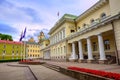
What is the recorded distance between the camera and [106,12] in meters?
19.8

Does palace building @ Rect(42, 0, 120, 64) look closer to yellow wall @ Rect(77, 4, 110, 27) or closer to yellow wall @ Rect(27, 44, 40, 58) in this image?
yellow wall @ Rect(77, 4, 110, 27)

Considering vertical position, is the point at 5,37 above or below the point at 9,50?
above

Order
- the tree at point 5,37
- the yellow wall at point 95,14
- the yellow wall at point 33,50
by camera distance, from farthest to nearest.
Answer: the yellow wall at point 33,50
the tree at point 5,37
the yellow wall at point 95,14

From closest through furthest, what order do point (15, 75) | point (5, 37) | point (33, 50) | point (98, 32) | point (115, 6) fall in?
point (15, 75) < point (115, 6) < point (98, 32) < point (5, 37) < point (33, 50)

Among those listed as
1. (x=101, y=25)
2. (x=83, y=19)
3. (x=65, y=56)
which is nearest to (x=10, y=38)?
(x=65, y=56)

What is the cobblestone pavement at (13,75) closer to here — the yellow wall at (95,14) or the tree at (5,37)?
the yellow wall at (95,14)

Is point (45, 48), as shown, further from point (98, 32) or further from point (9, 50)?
point (98, 32)

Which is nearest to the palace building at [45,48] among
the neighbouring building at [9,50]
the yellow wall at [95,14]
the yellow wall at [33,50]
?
the neighbouring building at [9,50]

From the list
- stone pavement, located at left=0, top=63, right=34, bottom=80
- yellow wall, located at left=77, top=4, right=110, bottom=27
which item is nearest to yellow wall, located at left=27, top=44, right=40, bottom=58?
yellow wall, located at left=77, top=4, right=110, bottom=27

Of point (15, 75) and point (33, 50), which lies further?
point (33, 50)

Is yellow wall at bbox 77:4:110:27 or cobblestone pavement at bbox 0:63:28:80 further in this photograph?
yellow wall at bbox 77:4:110:27

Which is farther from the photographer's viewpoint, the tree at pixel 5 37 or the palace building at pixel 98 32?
the tree at pixel 5 37

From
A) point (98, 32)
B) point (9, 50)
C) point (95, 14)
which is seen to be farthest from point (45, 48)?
point (98, 32)

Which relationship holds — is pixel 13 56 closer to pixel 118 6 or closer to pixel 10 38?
pixel 10 38
